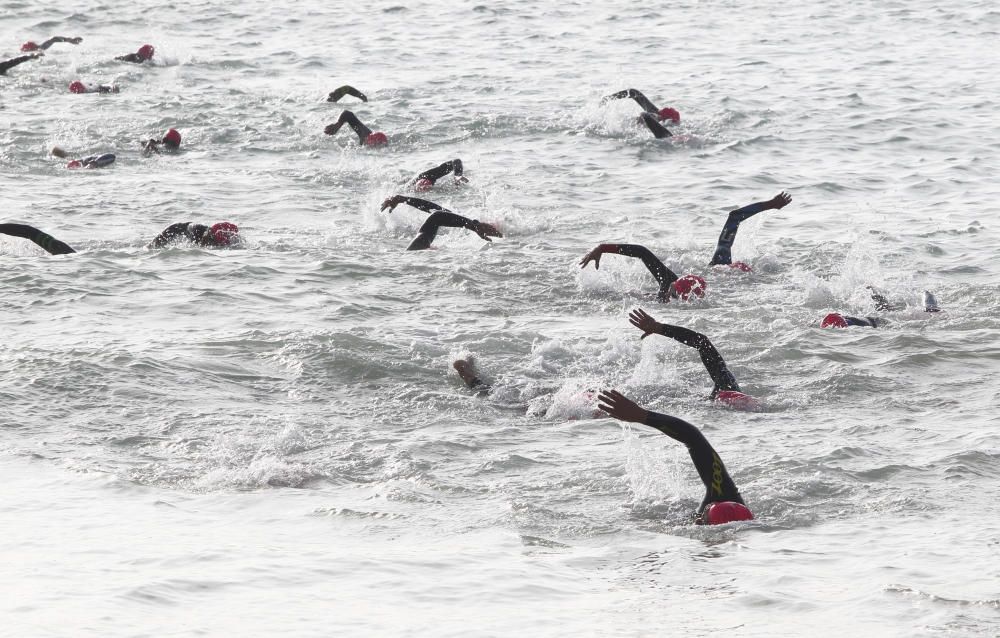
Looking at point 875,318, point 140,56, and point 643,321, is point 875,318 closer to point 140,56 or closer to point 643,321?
point 643,321

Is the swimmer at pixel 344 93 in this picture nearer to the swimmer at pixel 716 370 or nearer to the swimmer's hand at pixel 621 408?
the swimmer at pixel 716 370

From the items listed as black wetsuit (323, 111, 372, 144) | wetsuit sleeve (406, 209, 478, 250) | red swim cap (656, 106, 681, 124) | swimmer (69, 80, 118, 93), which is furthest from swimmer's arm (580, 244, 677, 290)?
swimmer (69, 80, 118, 93)

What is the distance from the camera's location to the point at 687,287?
14.5m

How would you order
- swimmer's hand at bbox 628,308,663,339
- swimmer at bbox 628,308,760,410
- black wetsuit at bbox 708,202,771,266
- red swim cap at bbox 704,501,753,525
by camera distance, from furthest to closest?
black wetsuit at bbox 708,202,771,266
swimmer at bbox 628,308,760,410
swimmer's hand at bbox 628,308,663,339
red swim cap at bbox 704,501,753,525

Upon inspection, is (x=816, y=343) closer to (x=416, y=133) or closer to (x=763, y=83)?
(x=416, y=133)

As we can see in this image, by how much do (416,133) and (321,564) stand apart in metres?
15.8

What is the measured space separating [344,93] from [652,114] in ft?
17.9

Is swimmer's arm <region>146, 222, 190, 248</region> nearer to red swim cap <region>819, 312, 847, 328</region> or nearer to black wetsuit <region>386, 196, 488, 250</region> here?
black wetsuit <region>386, 196, 488, 250</region>

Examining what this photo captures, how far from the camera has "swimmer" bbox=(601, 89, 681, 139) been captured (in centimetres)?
2198

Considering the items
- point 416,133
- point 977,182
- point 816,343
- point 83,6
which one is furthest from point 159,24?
point 816,343

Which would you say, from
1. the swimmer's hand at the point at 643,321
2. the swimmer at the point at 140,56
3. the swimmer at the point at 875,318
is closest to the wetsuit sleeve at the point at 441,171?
the swimmer at the point at 875,318

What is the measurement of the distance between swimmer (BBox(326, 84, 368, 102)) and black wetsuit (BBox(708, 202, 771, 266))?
9.32 meters

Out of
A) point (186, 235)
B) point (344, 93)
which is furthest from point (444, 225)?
point (344, 93)

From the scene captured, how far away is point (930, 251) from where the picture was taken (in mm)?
16391
